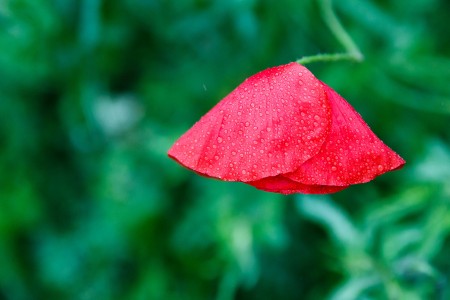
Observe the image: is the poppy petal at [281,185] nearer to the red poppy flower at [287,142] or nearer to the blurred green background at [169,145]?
the red poppy flower at [287,142]

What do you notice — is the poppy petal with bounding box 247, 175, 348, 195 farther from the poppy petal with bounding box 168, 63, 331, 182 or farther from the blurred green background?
the blurred green background

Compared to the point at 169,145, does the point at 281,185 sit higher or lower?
higher

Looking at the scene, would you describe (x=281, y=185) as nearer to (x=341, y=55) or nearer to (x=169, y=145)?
(x=341, y=55)

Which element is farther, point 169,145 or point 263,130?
point 169,145

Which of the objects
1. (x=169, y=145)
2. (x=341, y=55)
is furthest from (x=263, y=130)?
(x=169, y=145)

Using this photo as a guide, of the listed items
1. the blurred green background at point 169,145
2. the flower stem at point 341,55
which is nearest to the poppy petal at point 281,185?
the flower stem at point 341,55

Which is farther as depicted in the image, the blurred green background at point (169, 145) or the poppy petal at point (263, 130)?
the blurred green background at point (169, 145)
